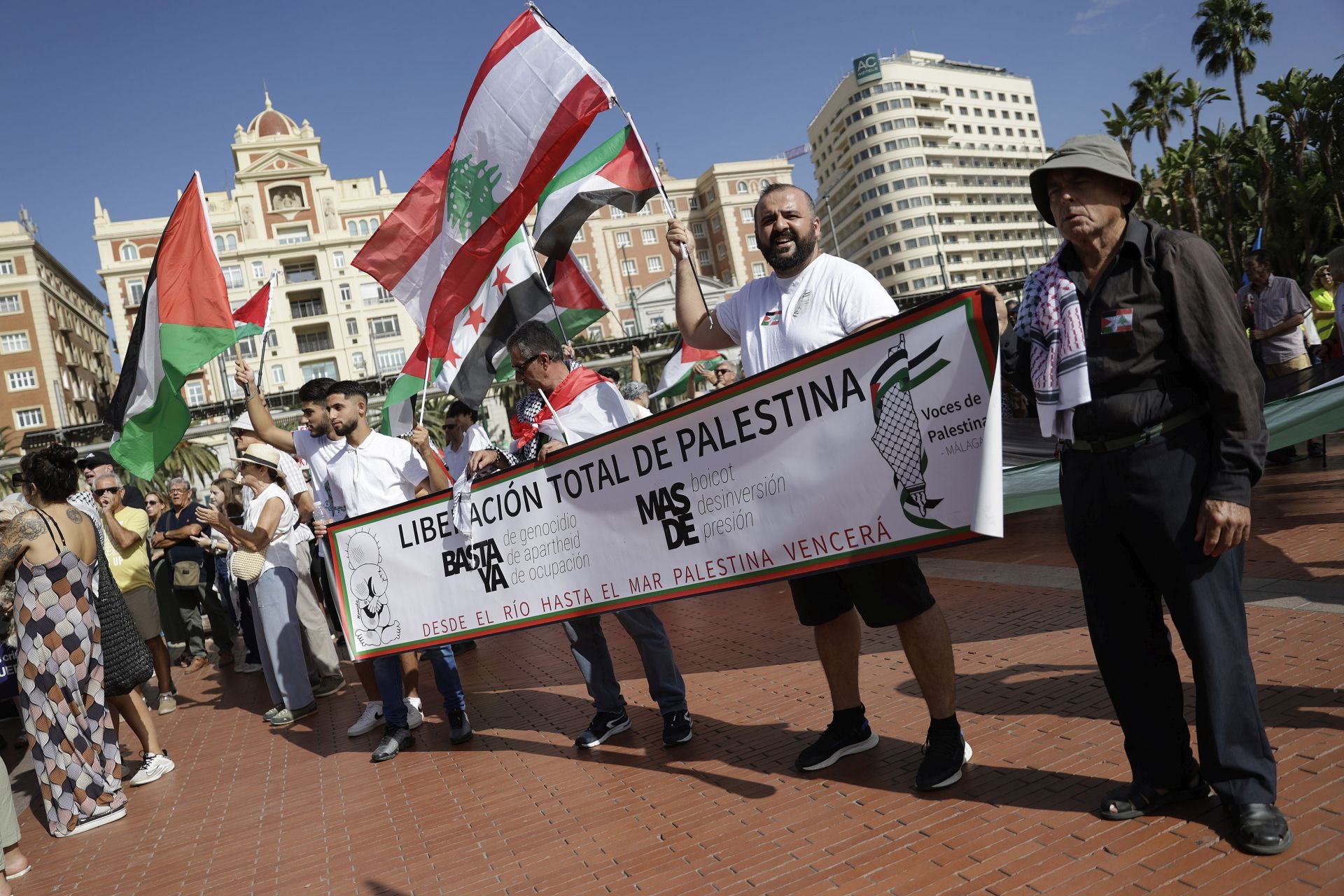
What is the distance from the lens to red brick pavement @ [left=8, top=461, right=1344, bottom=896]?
123 inches

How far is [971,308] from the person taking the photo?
3320 mm

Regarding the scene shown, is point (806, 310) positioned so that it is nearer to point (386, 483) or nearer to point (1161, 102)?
point (386, 483)

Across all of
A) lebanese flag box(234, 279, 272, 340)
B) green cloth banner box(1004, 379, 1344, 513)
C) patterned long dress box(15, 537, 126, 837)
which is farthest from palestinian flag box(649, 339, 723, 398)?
patterned long dress box(15, 537, 126, 837)

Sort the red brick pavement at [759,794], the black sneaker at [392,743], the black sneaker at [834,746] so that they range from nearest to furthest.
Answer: the red brick pavement at [759,794], the black sneaker at [834,746], the black sneaker at [392,743]

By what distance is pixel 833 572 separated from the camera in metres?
4.08

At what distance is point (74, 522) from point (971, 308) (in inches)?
206

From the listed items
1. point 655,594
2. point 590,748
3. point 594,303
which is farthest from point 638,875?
point 594,303

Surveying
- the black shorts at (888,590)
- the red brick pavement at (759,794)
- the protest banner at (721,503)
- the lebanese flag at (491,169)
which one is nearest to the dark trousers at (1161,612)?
the red brick pavement at (759,794)

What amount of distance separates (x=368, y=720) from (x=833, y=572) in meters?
3.95

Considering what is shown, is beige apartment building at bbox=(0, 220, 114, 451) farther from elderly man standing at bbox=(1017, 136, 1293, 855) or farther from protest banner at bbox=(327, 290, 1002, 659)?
elderly man standing at bbox=(1017, 136, 1293, 855)

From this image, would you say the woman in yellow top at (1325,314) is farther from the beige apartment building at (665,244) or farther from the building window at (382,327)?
the building window at (382,327)

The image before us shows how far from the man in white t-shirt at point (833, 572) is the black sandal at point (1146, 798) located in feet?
2.14

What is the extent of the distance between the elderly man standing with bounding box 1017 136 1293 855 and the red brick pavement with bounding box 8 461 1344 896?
25 centimetres

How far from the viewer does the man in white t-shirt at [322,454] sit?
6.27 meters
